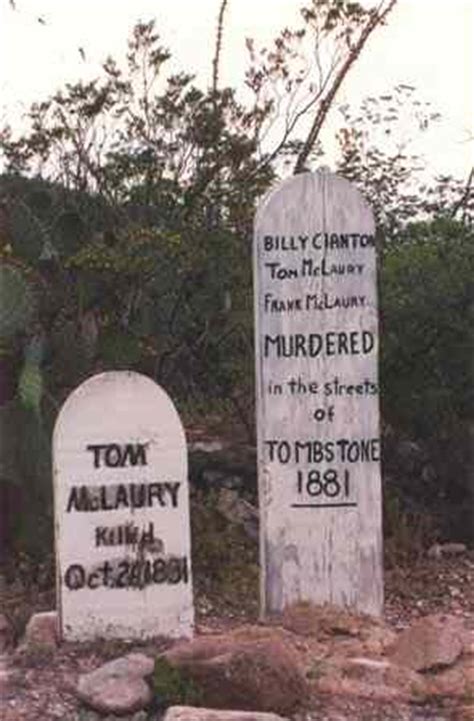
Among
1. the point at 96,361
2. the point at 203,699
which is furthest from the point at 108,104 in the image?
the point at 203,699

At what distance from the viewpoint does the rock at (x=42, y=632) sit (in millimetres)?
5914

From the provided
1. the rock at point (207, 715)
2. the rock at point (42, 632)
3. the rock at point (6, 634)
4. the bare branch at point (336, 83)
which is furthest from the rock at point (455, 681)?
the bare branch at point (336, 83)

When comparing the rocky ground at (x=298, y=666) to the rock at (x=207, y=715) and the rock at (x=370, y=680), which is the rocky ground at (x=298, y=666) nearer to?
the rock at (x=370, y=680)

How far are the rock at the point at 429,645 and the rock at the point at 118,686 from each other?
41.7 inches

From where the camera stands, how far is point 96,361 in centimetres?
755

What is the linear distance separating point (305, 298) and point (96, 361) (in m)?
1.44

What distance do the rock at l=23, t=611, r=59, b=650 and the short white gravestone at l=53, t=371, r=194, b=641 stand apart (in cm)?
5

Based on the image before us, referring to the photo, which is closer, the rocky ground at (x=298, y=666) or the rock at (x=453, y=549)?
the rocky ground at (x=298, y=666)

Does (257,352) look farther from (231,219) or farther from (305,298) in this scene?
(231,219)

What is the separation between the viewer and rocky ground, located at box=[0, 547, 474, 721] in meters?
5.34

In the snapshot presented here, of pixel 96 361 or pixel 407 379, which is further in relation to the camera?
pixel 407 379

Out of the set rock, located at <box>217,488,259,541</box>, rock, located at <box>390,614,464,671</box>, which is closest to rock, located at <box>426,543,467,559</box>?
rock, located at <box>217,488,259,541</box>

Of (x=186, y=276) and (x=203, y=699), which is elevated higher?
(x=186, y=276)

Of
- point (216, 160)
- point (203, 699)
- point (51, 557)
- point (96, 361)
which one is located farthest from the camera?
point (216, 160)
